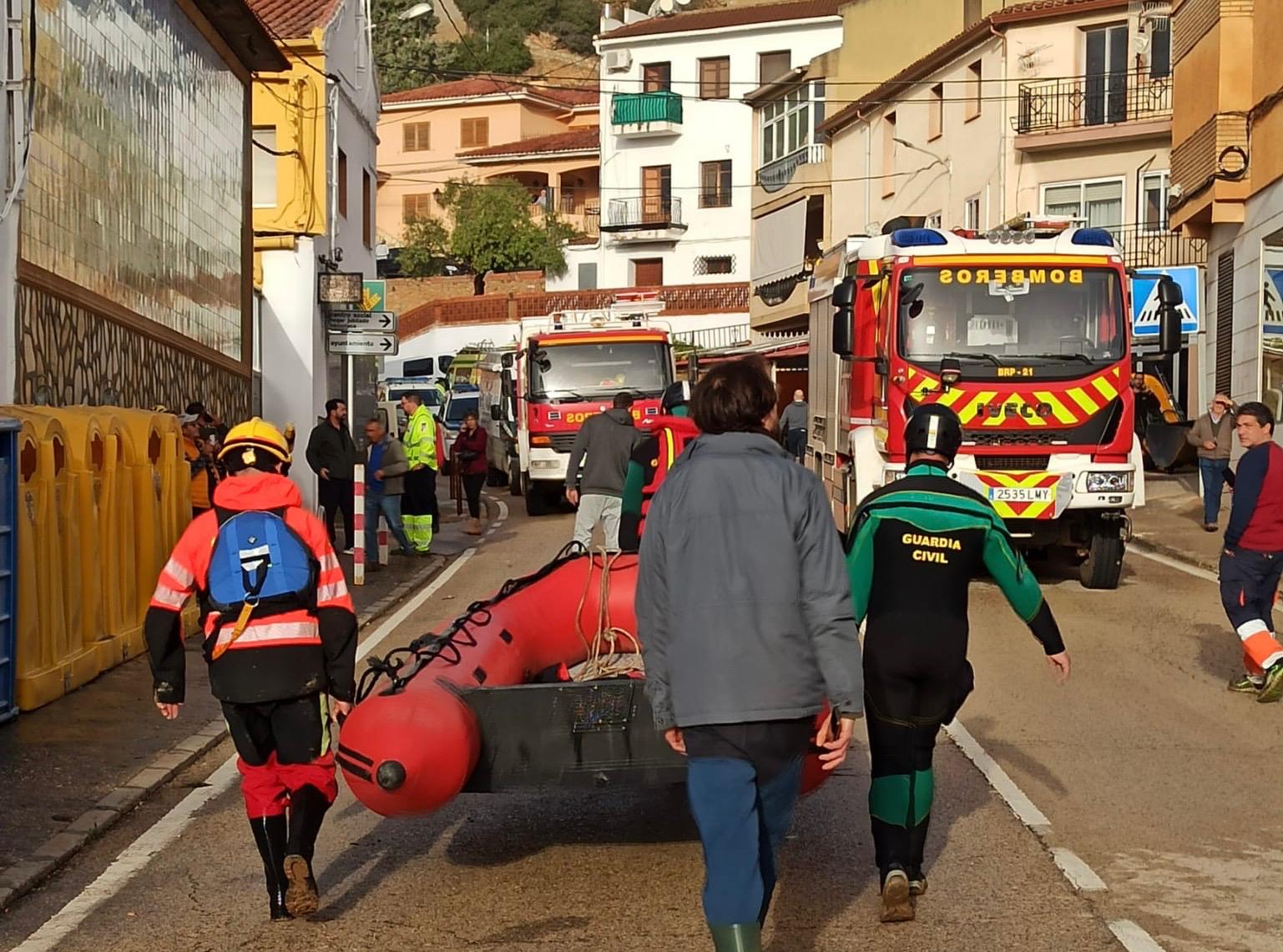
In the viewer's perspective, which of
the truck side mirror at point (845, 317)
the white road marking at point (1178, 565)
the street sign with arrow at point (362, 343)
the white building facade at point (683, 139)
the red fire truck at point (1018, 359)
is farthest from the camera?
the white building facade at point (683, 139)

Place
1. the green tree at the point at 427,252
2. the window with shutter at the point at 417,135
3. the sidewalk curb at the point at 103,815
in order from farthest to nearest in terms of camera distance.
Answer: the window with shutter at the point at 417,135 < the green tree at the point at 427,252 < the sidewalk curb at the point at 103,815

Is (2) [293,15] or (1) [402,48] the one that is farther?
(1) [402,48]

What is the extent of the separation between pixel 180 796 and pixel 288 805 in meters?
2.54

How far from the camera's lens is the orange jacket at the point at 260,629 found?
625cm

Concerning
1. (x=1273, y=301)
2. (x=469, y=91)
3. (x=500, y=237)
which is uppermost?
(x=469, y=91)

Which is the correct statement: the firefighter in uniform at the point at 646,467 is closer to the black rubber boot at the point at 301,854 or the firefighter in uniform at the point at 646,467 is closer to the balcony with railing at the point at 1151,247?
the black rubber boot at the point at 301,854

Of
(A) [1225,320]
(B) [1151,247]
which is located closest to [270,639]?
(A) [1225,320]

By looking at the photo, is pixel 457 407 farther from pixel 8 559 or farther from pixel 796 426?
pixel 8 559

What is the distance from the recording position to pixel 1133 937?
241 inches

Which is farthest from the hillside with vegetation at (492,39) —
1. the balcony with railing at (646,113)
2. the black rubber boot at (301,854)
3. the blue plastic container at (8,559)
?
the black rubber boot at (301,854)

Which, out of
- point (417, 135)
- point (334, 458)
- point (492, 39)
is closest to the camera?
point (334, 458)

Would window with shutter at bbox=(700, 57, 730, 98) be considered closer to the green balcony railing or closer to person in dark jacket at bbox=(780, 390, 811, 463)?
the green balcony railing

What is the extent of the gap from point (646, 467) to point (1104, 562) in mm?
6642

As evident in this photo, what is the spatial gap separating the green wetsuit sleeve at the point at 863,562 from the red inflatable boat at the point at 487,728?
0.60 m
